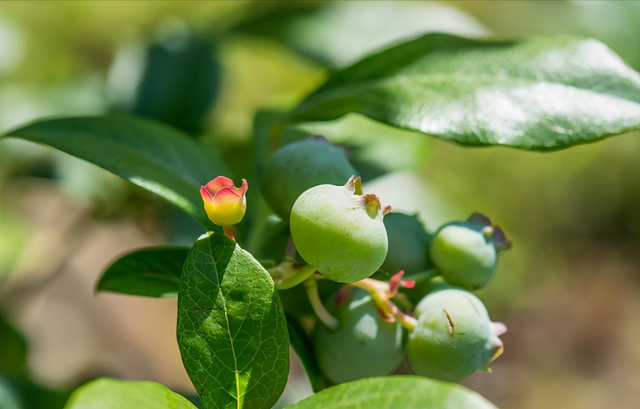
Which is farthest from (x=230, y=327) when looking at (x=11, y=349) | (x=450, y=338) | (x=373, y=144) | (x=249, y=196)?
(x=11, y=349)

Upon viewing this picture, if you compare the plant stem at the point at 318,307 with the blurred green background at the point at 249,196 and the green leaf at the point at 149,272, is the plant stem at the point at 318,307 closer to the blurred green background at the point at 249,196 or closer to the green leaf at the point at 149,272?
the green leaf at the point at 149,272

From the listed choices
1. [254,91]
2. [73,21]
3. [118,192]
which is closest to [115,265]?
[118,192]

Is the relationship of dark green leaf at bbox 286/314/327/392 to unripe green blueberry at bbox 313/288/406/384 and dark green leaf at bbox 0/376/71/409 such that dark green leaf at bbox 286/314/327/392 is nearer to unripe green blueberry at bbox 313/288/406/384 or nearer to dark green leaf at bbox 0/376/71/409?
unripe green blueberry at bbox 313/288/406/384

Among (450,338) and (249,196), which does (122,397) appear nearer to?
(450,338)

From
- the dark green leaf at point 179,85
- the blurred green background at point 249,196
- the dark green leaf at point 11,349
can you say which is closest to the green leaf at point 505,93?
the blurred green background at point 249,196

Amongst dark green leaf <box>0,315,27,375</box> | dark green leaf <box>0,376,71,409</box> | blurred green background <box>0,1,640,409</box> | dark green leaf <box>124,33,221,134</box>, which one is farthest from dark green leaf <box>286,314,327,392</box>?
dark green leaf <box>0,315,27,375</box>

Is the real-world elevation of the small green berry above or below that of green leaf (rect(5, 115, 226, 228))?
below
